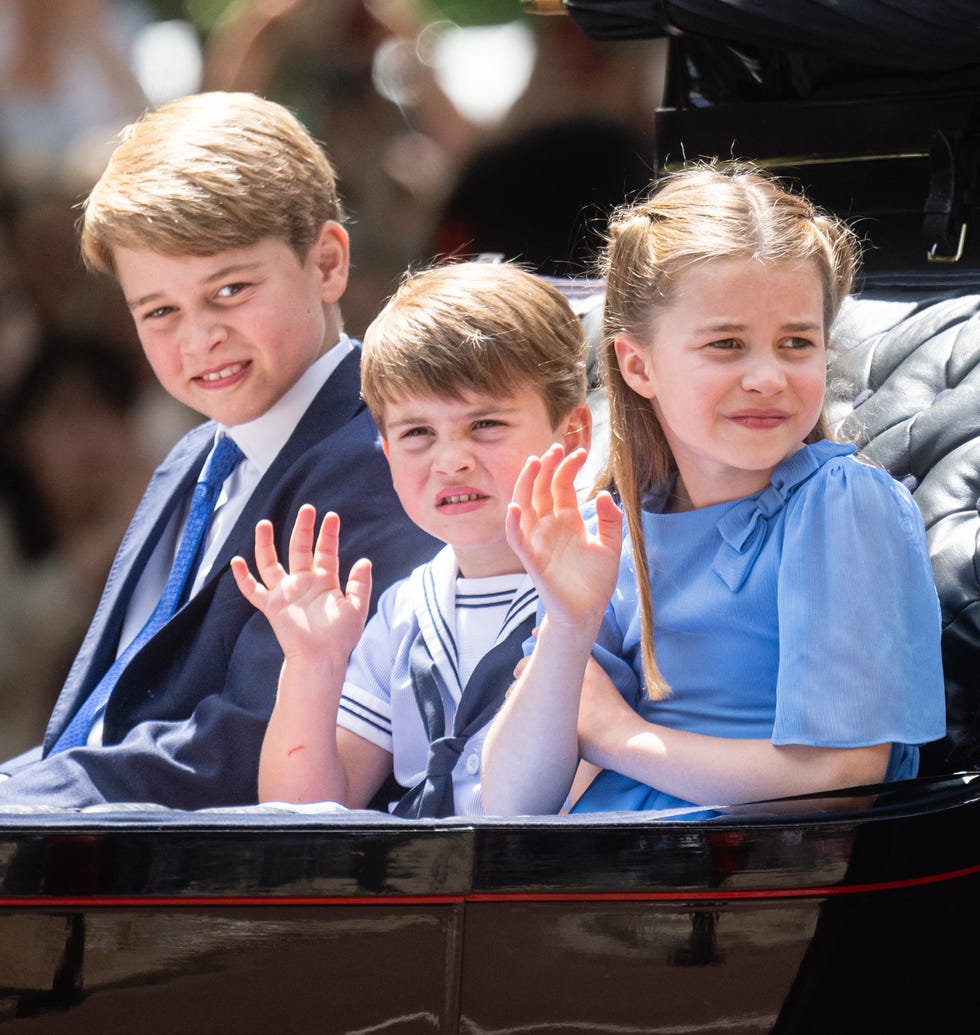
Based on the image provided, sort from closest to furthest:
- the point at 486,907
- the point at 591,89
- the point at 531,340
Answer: the point at 486,907 → the point at 531,340 → the point at 591,89

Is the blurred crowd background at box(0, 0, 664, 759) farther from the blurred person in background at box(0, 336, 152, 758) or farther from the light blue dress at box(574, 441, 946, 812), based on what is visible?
the light blue dress at box(574, 441, 946, 812)

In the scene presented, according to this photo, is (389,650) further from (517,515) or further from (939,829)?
(939,829)

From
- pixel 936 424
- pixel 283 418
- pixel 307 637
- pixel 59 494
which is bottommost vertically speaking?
pixel 59 494

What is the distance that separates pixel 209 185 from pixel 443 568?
500mm

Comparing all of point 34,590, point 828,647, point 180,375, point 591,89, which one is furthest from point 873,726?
point 591,89

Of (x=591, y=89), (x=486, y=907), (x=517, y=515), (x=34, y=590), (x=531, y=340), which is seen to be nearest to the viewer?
(x=486, y=907)

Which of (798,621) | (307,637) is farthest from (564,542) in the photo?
(307,637)

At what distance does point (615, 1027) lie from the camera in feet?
3.71

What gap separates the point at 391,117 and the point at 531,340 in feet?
5.44

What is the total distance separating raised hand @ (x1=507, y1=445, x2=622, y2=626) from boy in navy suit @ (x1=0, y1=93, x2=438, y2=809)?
0.38 m

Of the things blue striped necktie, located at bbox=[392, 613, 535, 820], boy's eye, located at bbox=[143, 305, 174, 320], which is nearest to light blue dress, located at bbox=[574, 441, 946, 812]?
blue striped necktie, located at bbox=[392, 613, 535, 820]

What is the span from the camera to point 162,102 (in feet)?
9.29

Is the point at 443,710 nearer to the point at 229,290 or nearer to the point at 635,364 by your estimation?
the point at 635,364

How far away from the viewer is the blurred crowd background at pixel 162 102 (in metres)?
2.59
